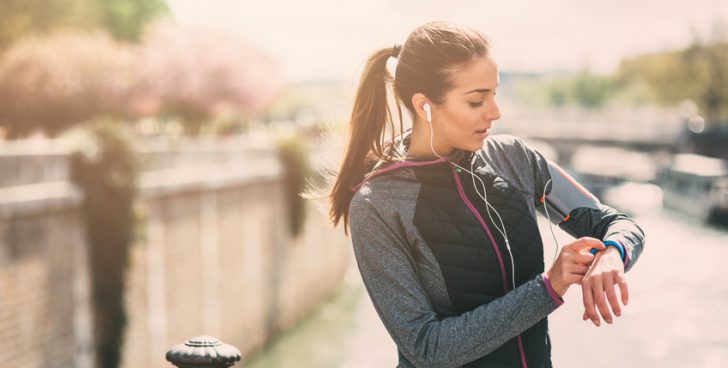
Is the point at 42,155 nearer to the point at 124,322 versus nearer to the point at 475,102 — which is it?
the point at 124,322

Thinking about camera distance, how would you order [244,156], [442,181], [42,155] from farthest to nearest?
[244,156], [42,155], [442,181]

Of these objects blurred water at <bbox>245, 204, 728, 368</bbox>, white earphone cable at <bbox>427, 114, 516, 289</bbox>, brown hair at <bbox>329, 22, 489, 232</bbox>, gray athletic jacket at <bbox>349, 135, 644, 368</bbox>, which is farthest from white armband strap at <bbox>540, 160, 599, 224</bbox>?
blurred water at <bbox>245, 204, 728, 368</bbox>

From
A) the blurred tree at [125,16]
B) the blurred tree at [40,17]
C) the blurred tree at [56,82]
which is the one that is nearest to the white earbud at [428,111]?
the blurred tree at [56,82]

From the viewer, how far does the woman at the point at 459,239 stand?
1.78 meters

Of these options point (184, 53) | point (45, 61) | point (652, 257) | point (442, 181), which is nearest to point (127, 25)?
point (184, 53)

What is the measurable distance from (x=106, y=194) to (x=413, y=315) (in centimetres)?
941

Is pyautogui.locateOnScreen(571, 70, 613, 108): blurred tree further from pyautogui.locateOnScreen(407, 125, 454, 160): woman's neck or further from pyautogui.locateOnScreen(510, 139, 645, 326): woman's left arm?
pyautogui.locateOnScreen(407, 125, 454, 160): woman's neck

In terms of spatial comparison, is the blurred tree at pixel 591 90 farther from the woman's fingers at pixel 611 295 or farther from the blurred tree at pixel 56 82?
the woman's fingers at pixel 611 295

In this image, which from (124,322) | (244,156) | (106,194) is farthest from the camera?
(244,156)

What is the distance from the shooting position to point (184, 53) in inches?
1517

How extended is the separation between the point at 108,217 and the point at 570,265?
966 cm

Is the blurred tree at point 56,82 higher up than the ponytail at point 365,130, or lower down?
lower down

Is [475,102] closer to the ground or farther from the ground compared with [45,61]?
farther from the ground

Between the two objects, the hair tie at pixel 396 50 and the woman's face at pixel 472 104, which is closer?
the woman's face at pixel 472 104
